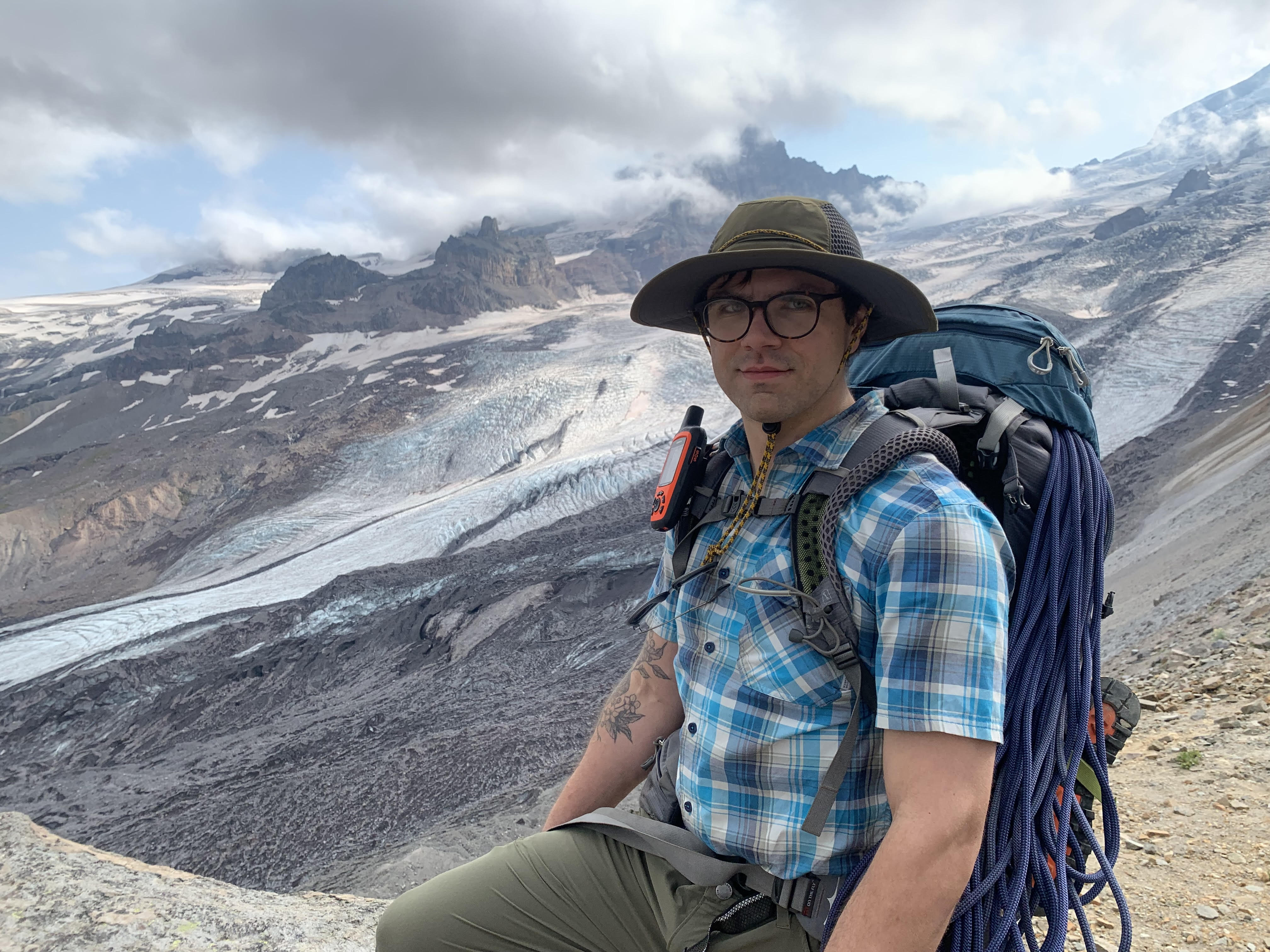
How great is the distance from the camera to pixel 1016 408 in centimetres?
139

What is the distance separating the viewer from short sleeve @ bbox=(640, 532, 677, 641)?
1.56 meters

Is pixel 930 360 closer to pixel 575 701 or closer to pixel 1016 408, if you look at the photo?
pixel 1016 408

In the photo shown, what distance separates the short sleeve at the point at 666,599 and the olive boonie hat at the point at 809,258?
0.55 meters

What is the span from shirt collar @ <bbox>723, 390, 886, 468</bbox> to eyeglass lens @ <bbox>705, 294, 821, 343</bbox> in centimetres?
17

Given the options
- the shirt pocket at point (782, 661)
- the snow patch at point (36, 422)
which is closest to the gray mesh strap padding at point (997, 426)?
the shirt pocket at point (782, 661)

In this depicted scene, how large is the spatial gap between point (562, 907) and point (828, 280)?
1.26 metres

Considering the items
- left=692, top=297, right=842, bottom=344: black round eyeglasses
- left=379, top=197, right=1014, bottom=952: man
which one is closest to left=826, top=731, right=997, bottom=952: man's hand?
left=379, top=197, right=1014, bottom=952: man

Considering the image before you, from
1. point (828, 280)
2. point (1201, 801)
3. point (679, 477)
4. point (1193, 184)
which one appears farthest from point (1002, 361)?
point (1193, 184)

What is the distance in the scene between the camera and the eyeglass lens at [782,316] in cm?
137

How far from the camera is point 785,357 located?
1.37 m

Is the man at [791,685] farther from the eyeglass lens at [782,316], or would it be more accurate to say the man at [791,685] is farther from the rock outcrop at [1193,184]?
the rock outcrop at [1193,184]

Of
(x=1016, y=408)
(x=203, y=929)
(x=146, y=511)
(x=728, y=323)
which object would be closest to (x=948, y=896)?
(x=1016, y=408)

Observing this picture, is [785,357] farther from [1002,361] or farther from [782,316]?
[1002,361]

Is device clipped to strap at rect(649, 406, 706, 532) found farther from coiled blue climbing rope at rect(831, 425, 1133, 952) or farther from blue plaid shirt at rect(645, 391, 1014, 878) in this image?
coiled blue climbing rope at rect(831, 425, 1133, 952)
